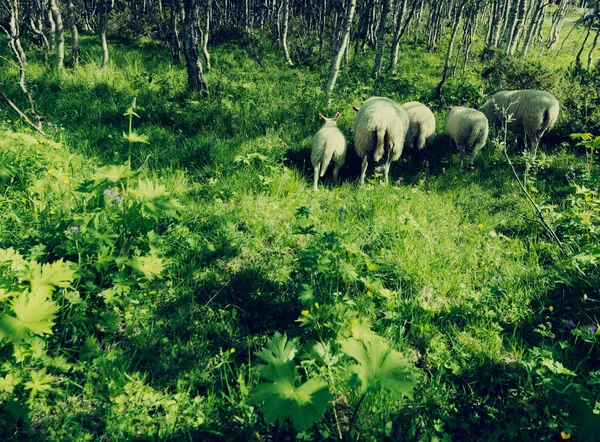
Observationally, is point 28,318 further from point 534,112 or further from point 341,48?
point 341,48

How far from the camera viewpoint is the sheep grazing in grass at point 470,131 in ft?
18.9

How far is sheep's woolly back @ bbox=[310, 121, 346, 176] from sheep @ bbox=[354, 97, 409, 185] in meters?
0.33

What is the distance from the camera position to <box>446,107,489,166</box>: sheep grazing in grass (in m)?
5.76

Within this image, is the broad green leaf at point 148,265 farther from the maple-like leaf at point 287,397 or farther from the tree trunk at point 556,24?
the tree trunk at point 556,24

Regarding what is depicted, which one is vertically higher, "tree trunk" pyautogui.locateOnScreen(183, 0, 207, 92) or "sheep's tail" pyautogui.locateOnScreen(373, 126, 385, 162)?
"tree trunk" pyautogui.locateOnScreen(183, 0, 207, 92)

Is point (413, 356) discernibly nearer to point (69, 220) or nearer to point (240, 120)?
point (69, 220)

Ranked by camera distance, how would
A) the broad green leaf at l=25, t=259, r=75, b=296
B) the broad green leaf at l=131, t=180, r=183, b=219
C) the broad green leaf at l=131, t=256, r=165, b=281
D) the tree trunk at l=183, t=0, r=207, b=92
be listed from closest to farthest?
the broad green leaf at l=25, t=259, r=75, b=296
the broad green leaf at l=131, t=256, r=165, b=281
the broad green leaf at l=131, t=180, r=183, b=219
the tree trunk at l=183, t=0, r=207, b=92

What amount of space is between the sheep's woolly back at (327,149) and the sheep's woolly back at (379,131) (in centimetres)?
32

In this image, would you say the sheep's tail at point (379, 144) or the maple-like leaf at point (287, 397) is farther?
the sheep's tail at point (379, 144)

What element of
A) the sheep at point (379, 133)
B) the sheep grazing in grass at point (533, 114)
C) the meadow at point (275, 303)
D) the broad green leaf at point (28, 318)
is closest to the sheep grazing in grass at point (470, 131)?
the sheep grazing in grass at point (533, 114)

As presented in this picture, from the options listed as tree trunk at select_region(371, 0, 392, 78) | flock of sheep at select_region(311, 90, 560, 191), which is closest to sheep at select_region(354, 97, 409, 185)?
flock of sheep at select_region(311, 90, 560, 191)

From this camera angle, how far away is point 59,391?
72.2 inches

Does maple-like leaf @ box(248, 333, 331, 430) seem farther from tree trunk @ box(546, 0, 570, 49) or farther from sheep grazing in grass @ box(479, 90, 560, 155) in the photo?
tree trunk @ box(546, 0, 570, 49)

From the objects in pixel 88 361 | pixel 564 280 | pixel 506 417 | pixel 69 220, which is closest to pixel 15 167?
pixel 69 220
